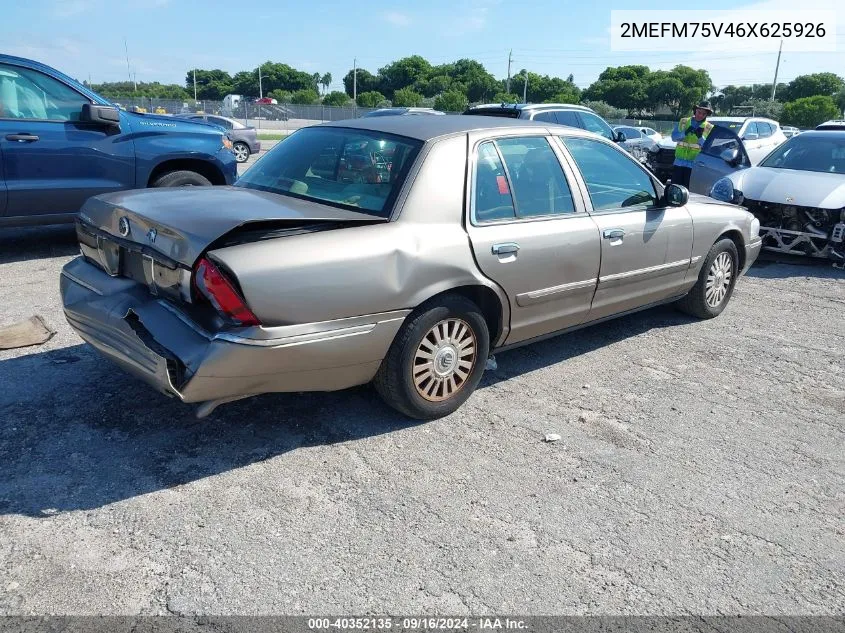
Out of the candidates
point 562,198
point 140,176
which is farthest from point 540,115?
point 562,198

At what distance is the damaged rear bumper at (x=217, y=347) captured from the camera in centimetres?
305

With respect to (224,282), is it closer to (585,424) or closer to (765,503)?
(585,424)

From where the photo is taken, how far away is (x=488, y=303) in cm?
407

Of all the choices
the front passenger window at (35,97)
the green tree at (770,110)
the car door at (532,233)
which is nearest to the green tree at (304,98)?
the green tree at (770,110)

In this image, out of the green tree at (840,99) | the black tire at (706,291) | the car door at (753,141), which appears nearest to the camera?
the black tire at (706,291)

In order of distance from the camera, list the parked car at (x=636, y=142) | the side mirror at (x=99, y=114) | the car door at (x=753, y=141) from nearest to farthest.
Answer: the side mirror at (x=99, y=114)
the car door at (x=753, y=141)
the parked car at (x=636, y=142)

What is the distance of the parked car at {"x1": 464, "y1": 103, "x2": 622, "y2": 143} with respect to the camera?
11.1m

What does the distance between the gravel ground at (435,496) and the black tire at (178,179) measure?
3.20 meters

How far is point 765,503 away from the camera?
329 cm

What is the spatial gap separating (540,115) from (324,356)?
9.24 meters

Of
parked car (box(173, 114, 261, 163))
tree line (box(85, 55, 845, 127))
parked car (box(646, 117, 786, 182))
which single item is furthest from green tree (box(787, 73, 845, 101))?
parked car (box(173, 114, 261, 163))

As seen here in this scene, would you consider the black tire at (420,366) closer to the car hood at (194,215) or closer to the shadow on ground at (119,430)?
the shadow on ground at (119,430)

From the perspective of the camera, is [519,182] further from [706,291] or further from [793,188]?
[793,188]

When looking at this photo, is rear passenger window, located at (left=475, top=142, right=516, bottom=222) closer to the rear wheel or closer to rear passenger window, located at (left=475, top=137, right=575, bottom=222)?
rear passenger window, located at (left=475, top=137, right=575, bottom=222)
